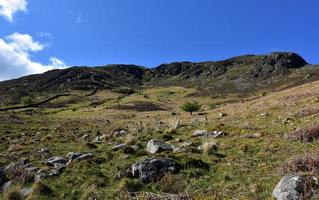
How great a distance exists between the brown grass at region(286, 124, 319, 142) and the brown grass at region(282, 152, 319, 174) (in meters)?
3.86

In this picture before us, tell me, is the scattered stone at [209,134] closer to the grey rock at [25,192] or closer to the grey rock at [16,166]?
the grey rock at [16,166]

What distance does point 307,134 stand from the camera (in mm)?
17078

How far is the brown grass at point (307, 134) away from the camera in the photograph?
16.9m

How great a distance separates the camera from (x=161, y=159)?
50.2ft

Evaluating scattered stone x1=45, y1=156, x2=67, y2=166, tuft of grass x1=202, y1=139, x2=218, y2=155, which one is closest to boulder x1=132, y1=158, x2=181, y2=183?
→ tuft of grass x1=202, y1=139, x2=218, y2=155

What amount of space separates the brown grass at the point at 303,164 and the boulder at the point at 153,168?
386 cm

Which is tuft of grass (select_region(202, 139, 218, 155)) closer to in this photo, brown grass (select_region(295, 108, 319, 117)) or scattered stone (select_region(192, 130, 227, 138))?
scattered stone (select_region(192, 130, 227, 138))

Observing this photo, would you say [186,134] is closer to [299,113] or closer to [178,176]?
[299,113]

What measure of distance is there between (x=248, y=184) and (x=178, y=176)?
2.54 metres

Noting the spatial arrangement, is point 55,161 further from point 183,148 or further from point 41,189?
point 183,148

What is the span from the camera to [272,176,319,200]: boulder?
10.4m

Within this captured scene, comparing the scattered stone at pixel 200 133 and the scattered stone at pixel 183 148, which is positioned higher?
the scattered stone at pixel 200 133

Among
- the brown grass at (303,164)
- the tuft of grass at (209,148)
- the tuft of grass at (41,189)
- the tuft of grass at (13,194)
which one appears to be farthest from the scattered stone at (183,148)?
the tuft of grass at (13,194)

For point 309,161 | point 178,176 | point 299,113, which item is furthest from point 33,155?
point 299,113
